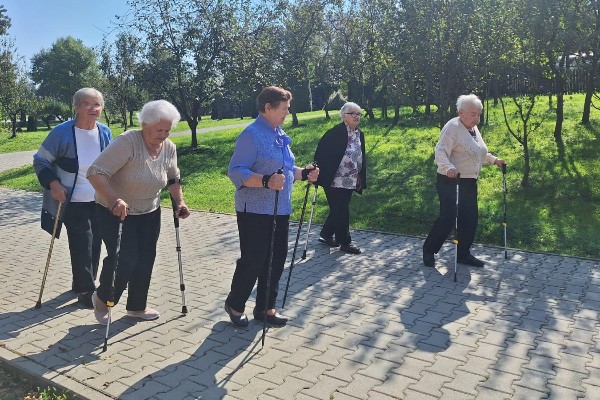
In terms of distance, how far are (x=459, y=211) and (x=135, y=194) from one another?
3.74 metres

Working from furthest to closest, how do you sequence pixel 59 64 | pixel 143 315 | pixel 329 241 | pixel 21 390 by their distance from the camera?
pixel 59 64
pixel 329 241
pixel 143 315
pixel 21 390

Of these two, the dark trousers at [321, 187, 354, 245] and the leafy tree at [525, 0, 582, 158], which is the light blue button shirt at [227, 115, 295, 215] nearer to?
the dark trousers at [321, 187, 354, 245]

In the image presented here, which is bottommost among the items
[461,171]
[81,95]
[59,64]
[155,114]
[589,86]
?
[461,171]

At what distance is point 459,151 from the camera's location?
245 inches

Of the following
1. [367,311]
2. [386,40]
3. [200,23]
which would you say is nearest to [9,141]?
[200,23]

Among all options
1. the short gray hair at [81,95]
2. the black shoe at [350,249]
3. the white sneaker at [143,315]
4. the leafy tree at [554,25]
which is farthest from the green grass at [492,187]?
the short gray hair at [81,95]

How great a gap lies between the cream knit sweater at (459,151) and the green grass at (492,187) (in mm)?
1895

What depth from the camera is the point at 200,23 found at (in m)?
17.6

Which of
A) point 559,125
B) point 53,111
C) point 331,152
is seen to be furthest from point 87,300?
point 53,111

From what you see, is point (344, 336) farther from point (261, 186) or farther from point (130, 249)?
point (130, 249)

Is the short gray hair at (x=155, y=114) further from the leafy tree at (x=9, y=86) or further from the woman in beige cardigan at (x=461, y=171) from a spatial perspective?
the leafy tree at (x=9, y=86)

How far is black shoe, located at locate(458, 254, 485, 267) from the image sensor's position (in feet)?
21.6

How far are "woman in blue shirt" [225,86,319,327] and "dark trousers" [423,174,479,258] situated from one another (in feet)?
7.94

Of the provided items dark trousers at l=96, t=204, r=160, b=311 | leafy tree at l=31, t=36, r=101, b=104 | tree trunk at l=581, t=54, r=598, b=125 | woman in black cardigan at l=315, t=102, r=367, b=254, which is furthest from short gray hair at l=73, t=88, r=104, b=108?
leafy tree at l=31, t=36, r=101, b=104
